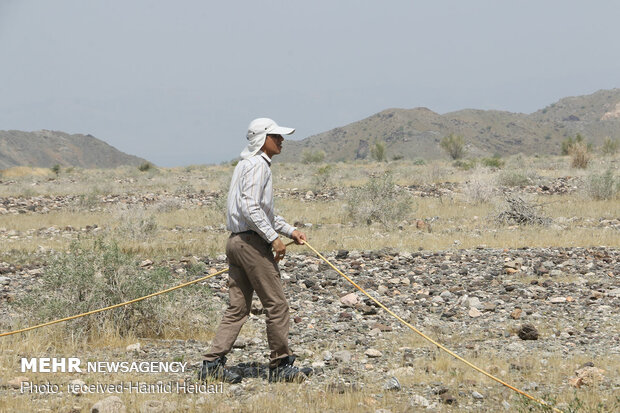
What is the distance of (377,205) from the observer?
1562cm

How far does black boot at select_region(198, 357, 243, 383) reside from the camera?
479 centimetres

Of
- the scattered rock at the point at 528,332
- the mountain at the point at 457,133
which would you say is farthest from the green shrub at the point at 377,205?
the mountain at the point at 457,133

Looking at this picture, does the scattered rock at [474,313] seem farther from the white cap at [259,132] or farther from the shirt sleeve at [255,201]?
the white cap at [259,132]

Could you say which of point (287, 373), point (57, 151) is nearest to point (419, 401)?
point (287, 373)

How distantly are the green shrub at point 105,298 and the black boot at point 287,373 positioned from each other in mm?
2029

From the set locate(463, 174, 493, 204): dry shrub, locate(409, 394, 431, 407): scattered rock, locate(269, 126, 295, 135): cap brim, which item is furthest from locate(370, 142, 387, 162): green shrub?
locate(409, 394, 431, 407): scattered rock

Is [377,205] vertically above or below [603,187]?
below

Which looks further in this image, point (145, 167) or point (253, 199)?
point (145, 167)

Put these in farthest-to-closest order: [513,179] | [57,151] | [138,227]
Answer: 1. [57,151]
2. [513,179]
3. [138,227]

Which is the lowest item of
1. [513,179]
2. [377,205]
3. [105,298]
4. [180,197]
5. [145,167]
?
[105,298]

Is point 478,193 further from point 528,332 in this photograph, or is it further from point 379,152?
point 379,152

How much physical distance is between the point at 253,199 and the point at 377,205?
36.9 feet

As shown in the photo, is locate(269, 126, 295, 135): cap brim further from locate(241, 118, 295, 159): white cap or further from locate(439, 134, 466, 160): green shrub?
locate(439, 134, 466, 160): green shrub

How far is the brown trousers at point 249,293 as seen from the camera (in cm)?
472
